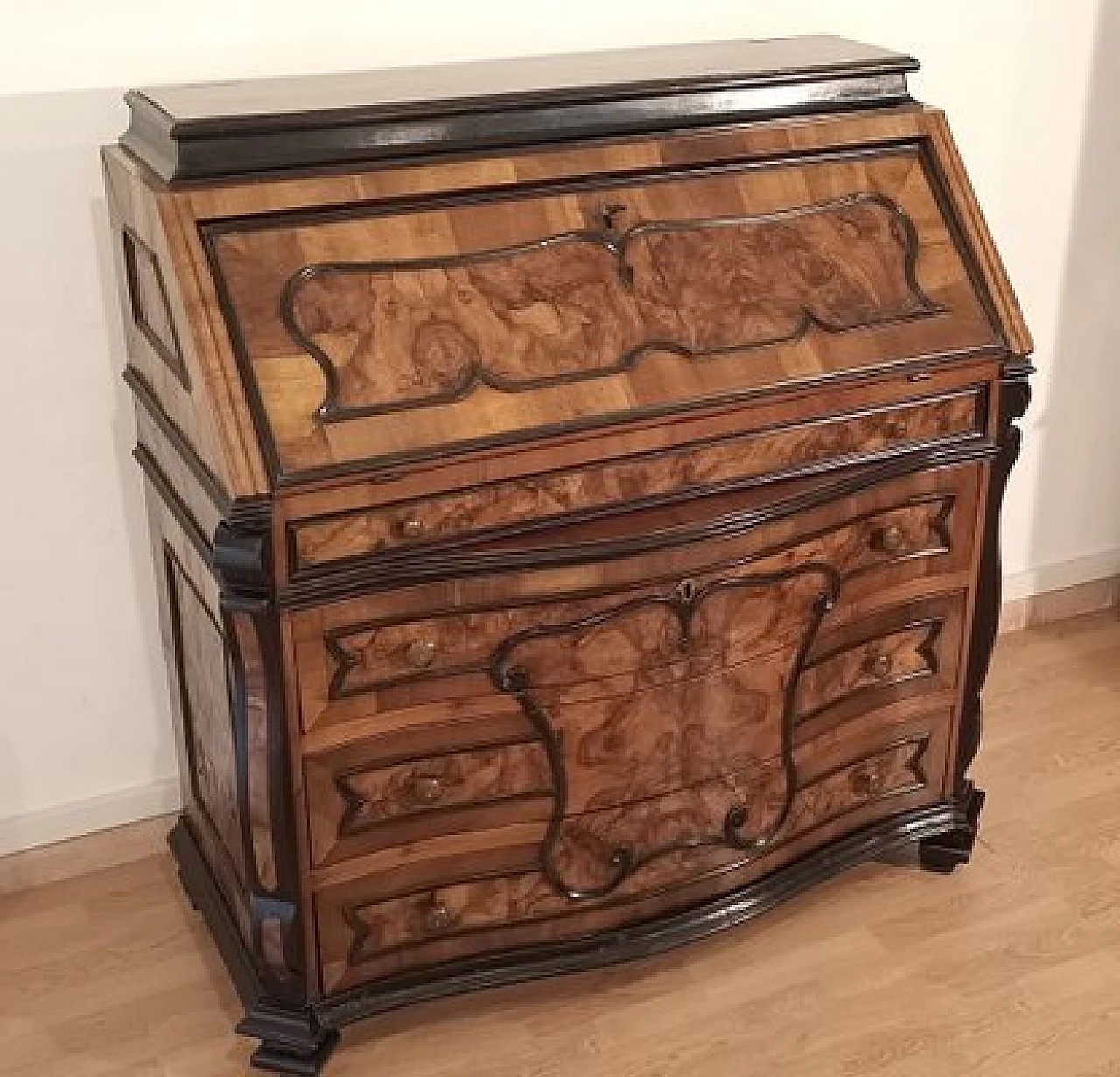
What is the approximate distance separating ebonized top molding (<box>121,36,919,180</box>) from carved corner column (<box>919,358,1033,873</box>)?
43 centimetres

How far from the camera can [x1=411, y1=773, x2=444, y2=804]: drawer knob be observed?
1.94m

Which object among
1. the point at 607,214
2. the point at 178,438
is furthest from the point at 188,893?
the point at 607,214

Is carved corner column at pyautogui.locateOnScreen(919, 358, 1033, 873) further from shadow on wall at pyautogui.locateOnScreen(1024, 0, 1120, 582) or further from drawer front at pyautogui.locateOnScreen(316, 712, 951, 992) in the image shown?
shadow on wall at pyautogui.locateOnScreen(1024, 0, 1120, 582)

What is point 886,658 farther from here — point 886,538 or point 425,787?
point 425,787

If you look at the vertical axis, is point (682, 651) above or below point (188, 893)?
above

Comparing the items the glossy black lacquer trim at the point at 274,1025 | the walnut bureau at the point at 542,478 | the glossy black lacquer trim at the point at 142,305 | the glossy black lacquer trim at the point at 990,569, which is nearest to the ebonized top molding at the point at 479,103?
the walnut bureau at the point at 542,478

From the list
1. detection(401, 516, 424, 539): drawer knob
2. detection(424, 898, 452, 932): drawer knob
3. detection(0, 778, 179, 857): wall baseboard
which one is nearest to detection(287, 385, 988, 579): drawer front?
detection(401, 516, 424, 539): drawer knob

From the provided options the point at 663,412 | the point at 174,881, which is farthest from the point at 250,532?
the point at 174,881

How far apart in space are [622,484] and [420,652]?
311mm

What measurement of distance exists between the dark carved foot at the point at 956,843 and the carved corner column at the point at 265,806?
96cm

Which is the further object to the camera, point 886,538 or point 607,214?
point 886,538

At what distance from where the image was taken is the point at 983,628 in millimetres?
2283

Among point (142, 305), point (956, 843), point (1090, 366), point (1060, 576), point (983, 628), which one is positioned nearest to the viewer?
point (142, 305)

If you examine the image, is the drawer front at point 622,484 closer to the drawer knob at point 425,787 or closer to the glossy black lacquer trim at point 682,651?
the glossy black lacquer trim at point 682,651
